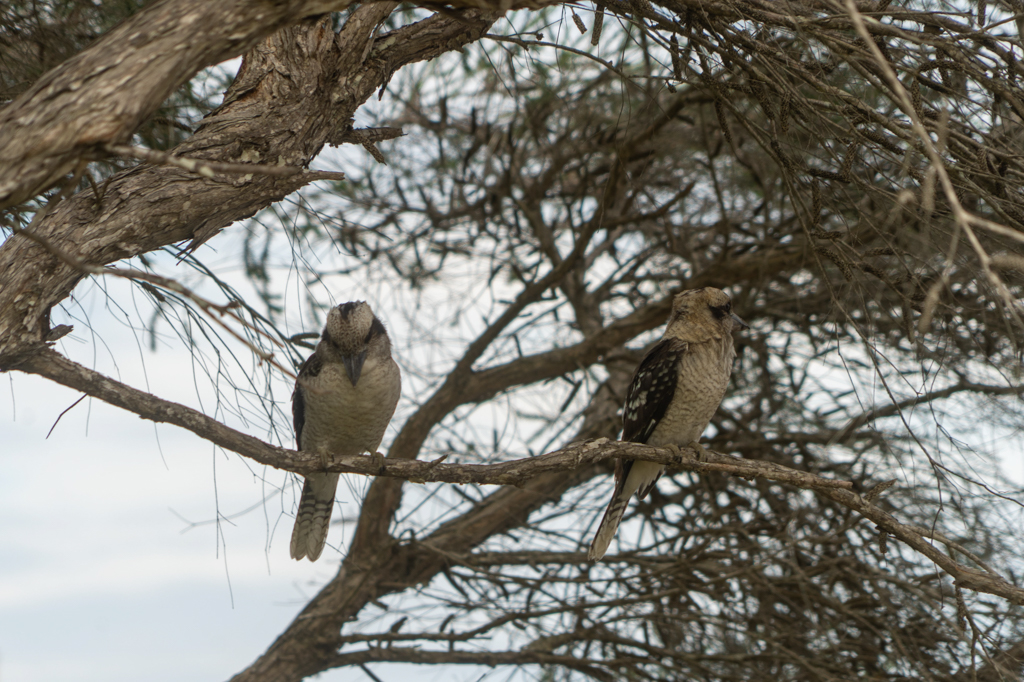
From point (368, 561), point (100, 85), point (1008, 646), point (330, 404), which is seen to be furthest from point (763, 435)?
point (100, 85)

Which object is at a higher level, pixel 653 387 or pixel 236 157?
pixel 236 157

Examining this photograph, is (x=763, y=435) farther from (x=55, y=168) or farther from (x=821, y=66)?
(x=55, y=168)

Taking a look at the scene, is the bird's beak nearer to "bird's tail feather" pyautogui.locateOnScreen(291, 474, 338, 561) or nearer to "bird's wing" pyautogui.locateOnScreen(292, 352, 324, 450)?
"bird's wing" pyautogui.locateOnScreen(292, 352, 324, 450)

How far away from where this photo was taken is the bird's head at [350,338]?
356 cm

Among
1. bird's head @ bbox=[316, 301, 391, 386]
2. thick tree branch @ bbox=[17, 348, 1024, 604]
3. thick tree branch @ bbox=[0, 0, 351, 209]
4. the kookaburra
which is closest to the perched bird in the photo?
thick tree branch @ bbox=[17, 348, 1024, 604]

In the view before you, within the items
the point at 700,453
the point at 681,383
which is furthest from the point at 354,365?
the point at 700,453

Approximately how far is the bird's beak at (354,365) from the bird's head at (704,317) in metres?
1.52

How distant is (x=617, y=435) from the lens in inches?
207

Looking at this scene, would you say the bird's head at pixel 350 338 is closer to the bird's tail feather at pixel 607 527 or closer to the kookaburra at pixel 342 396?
the kookaburra at pixel 342 396

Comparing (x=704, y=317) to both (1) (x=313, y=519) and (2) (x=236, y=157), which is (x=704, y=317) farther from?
(2) (x=236, y=157)

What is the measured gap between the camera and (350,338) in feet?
11.7

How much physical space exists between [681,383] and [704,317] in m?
0.43

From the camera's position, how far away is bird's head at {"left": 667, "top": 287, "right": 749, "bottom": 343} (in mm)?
3996

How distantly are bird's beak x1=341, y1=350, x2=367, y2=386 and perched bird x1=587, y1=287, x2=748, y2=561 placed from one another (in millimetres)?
1300
